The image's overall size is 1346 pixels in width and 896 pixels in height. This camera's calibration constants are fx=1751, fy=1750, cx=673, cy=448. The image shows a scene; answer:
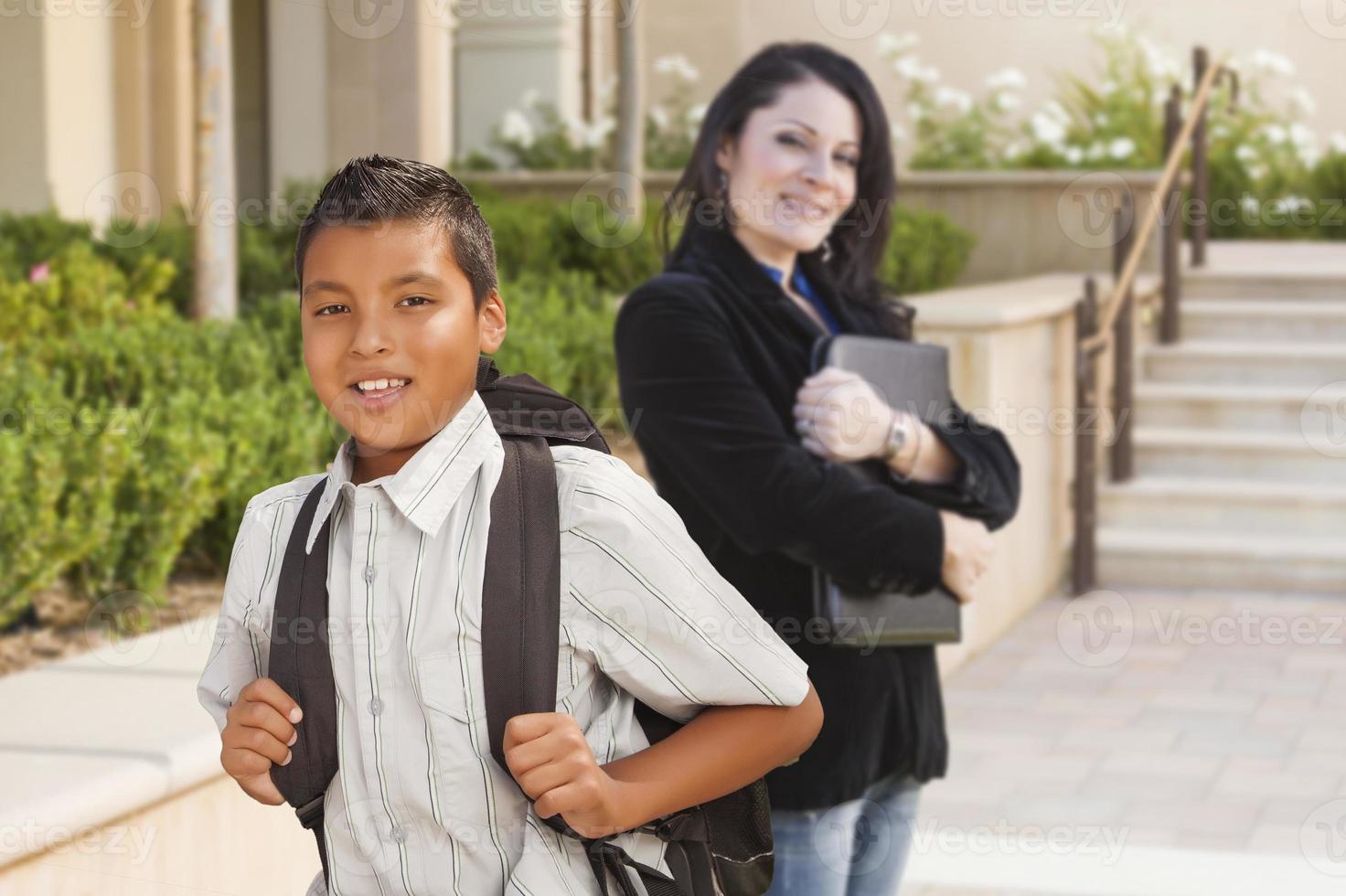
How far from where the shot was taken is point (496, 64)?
16.9 m

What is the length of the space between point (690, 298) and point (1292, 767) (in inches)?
143

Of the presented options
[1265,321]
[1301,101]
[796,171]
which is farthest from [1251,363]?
[1301,101]

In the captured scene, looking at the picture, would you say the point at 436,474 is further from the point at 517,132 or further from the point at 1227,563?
the point at 517,132

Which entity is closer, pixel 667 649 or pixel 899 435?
pixel 667 649

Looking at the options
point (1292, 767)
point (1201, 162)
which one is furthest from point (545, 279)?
point (1292, 767)

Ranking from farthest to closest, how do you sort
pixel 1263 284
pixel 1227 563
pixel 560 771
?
pixel 1263 284 < pixel 1227 563 < pixel 560 771

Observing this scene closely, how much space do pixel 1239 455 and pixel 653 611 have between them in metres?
7.78

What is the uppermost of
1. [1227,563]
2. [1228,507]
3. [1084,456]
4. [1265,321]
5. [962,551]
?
[962,551]

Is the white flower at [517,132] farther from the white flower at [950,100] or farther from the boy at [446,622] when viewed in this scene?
the boy at [446,622]

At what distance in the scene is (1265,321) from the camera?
→ 968 centimetres

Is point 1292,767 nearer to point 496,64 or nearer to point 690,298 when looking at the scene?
point 690,298

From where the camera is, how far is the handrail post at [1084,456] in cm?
750

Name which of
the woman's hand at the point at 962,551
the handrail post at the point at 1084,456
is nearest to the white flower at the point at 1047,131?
the handrail post at the point at 1084,456

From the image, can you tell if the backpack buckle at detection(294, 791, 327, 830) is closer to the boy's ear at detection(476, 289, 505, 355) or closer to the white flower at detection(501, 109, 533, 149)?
the boy's ear at detection(476, 289, 505, 355)
